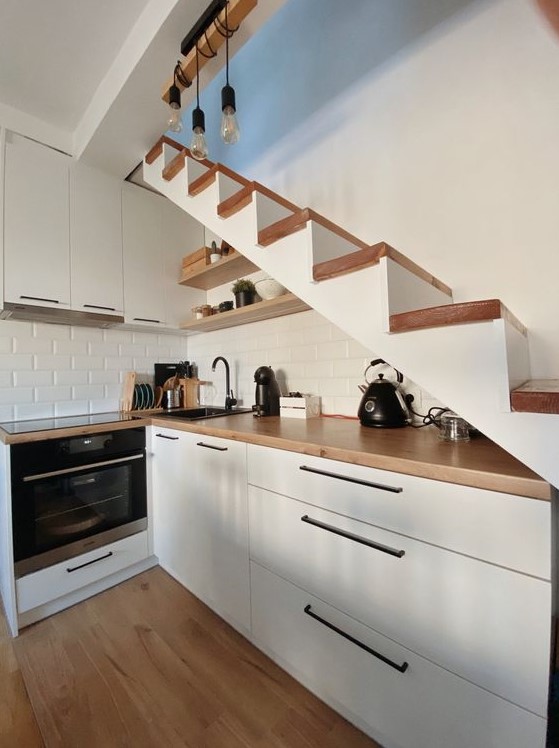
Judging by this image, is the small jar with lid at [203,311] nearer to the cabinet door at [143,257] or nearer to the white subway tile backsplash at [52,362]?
the cabinet door at [143,257]

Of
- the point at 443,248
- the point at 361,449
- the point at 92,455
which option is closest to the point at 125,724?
the point at 92,455

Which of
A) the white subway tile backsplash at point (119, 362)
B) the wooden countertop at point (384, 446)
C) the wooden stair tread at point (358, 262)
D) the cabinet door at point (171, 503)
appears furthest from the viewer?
the white subway tile backsplash at point (119, 362)

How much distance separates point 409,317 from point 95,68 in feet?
6.82

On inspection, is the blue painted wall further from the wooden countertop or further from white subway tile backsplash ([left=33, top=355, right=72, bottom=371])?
white subway tile backsplash ([left=33, top=355, right=72, bottom=371])

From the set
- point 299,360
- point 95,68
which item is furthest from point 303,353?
point 95,68

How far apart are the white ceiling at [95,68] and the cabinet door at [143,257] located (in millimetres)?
271

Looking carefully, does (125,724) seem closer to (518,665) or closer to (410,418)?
(518,665)

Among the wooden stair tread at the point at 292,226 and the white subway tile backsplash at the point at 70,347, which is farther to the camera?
the white subway tile backsplash at the point at 70,347

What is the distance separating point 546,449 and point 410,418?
803 mm

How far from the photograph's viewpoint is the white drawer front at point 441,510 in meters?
0.66

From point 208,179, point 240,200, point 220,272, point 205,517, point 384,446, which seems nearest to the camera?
point 384,446

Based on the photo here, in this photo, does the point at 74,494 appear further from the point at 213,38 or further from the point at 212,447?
the point at 213,38

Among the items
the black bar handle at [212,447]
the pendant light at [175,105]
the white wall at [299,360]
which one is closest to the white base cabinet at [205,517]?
the black bar handle at [212,447]

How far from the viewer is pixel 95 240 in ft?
6.63
